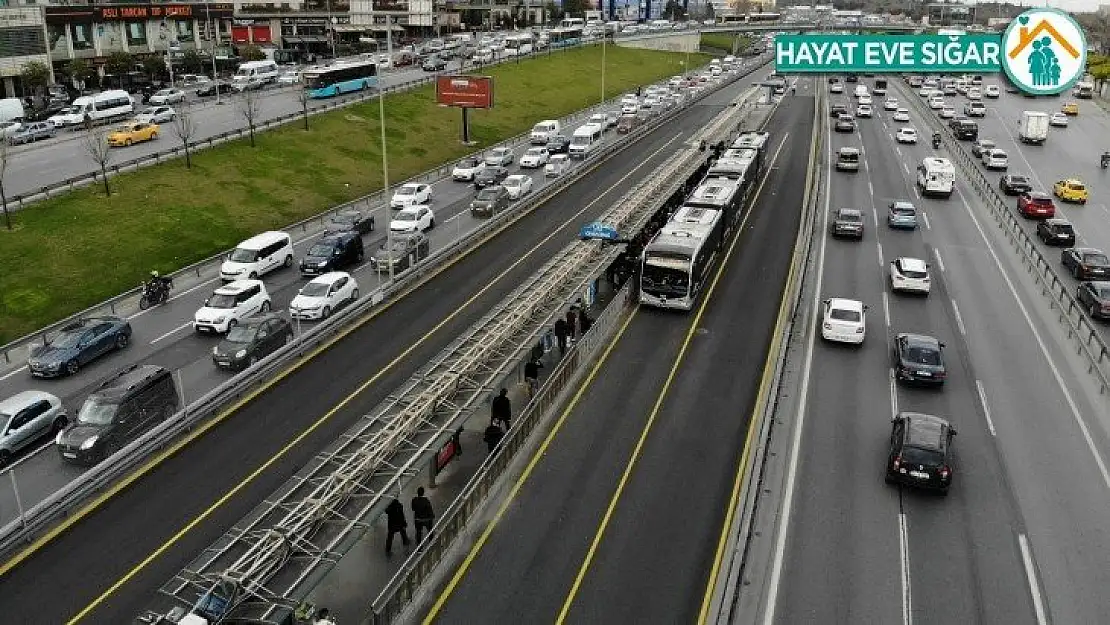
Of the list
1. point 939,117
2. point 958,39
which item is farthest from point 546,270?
point 939,117

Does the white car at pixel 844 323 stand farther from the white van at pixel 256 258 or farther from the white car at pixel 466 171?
the white car at pixel 466 171

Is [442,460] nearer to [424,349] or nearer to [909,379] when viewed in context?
[424,349]

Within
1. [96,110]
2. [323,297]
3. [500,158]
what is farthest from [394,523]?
[96,110]

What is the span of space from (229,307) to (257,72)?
244 feet

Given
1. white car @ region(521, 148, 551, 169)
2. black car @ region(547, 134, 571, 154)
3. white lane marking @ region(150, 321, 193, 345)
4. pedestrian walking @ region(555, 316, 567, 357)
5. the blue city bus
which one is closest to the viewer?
pedestrian walking @ region(555, 316, 567, 357)

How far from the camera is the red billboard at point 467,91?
75.4 m

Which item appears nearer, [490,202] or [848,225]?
[848,225]

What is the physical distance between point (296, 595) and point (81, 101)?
7382cm

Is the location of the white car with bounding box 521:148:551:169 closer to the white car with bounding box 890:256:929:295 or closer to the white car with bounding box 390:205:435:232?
the white car with bounding box 390:205:435:232

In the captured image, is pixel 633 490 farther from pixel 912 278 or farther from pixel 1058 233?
pixel 1058 233

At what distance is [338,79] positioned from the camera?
87.1 m

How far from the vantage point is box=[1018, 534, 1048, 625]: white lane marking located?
18328 mm

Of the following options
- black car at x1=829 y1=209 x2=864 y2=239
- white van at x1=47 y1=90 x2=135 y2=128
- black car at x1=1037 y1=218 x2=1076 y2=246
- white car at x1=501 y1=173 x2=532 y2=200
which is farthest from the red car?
white van at x1=47 y1=90 x2=135 y2=128

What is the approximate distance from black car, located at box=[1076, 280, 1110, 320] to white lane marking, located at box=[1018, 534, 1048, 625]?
20.2 metres
